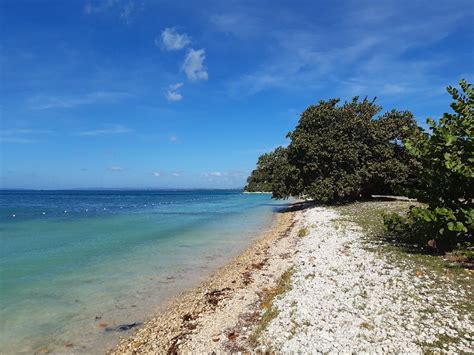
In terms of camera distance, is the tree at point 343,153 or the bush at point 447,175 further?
the tree at point 343,153

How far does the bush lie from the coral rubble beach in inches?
72.0

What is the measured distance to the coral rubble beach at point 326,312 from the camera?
7047 mm

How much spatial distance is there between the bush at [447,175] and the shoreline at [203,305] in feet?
19.9

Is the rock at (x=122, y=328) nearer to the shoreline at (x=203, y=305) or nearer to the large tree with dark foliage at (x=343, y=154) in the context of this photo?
the shoreline at (x=203, y=305)

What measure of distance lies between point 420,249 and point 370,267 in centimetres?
340

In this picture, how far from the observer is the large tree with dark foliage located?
122ft

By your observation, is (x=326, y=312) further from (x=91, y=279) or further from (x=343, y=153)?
(x=343, y=153)

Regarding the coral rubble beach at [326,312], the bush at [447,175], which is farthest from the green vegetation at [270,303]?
the bush at [447,175]

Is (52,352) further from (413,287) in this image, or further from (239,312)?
(413,287)

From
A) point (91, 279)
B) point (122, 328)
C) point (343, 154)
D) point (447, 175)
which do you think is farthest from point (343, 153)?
point (122, 328)

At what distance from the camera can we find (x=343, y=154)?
122 ft

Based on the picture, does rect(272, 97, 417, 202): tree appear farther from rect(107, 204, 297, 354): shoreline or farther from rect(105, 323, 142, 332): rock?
rect(105, 323, 142, 332): rock

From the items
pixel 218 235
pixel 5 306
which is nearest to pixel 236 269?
pixel 5 306

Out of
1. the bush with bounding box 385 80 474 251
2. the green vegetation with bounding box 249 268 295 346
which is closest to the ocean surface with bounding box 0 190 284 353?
the green vegetation with bounding box 249 268 295 346
